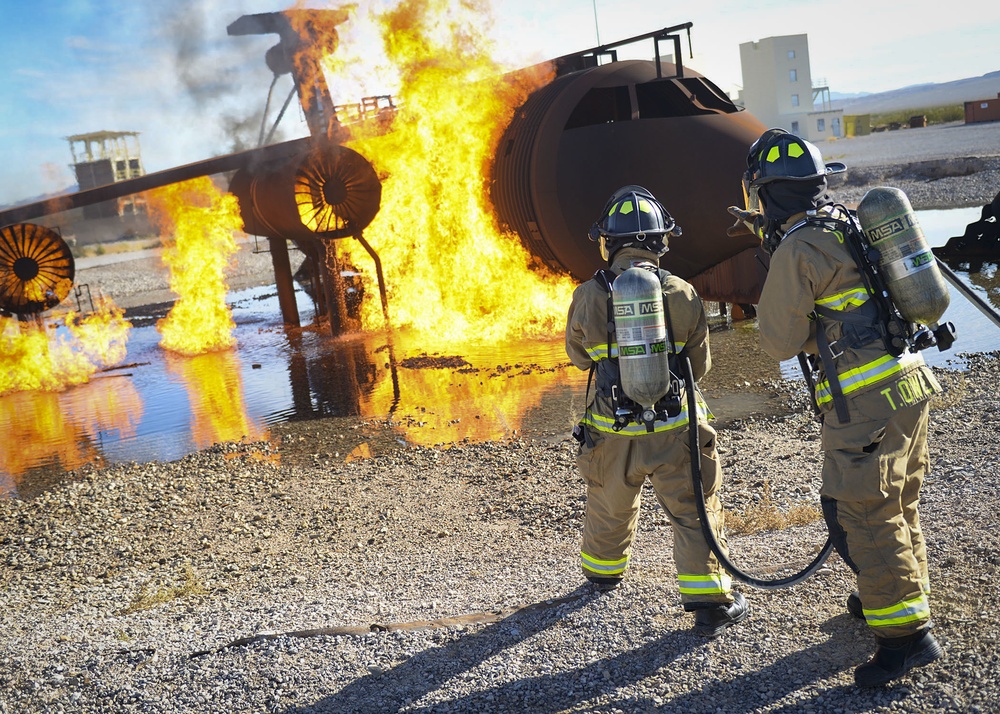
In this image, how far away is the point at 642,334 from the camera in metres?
4.00

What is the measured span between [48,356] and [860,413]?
47.2ft

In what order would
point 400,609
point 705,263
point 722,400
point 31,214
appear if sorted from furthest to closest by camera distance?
point 31,214 < point 705,263 < point 722,400 < point 400,609

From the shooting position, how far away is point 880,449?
3.62 m

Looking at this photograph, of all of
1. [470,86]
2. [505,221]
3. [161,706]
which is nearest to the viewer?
[161,706]

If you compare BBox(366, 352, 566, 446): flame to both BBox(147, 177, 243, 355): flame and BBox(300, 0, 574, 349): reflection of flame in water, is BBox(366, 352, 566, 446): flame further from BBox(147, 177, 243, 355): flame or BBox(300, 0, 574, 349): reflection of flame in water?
BBox(147, 177, 243, 355): flame

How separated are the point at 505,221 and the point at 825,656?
8362 millimetres

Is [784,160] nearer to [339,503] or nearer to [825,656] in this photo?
[825,656]

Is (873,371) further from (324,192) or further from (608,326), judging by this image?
(324,192)

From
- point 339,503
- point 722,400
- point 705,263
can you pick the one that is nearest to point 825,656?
point 339,503

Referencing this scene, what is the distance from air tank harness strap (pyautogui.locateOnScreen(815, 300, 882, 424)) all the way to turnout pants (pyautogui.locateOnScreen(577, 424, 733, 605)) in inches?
30.1

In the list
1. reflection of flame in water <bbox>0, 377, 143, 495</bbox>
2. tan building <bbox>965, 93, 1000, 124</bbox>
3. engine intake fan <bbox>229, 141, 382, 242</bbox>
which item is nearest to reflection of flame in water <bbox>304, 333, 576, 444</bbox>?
engine intake fan <bbox>229, 141, 382, 242</bbox>

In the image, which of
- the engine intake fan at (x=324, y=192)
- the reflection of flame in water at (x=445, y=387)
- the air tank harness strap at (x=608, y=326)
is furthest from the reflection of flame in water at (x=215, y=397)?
the air tank harness strap at (x=608, y=326)

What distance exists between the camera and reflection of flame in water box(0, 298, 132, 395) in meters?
13.5

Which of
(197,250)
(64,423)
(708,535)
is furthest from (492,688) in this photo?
(197,250)
